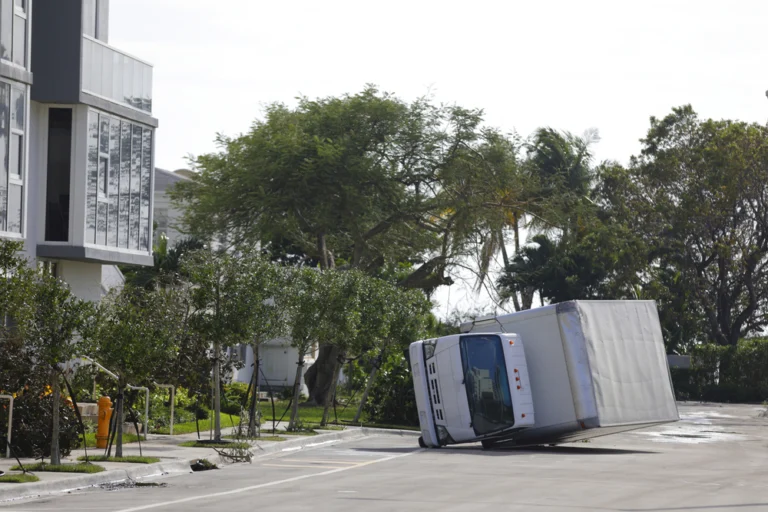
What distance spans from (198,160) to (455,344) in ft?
73.6

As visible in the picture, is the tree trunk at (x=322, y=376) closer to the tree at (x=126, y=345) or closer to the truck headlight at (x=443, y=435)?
the truck headlight at (x=443, y=435)

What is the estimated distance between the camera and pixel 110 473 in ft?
54.1

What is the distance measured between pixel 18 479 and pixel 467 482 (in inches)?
249

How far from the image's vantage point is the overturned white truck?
2156cm

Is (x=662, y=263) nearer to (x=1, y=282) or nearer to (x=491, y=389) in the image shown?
(x=491, y=389)

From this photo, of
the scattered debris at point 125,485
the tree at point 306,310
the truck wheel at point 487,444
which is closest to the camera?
the scattered debris at point 125,485

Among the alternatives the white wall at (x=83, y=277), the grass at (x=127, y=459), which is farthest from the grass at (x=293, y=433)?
the grass at (x=127, y=459)

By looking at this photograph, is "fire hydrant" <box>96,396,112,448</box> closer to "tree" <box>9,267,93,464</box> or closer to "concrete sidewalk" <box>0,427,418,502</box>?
"concrete sidewalk" <box>0,427,418,502</box>

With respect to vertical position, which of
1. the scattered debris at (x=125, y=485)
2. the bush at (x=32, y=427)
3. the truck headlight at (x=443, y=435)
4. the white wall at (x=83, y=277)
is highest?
the white wall at (x=83, y=277)

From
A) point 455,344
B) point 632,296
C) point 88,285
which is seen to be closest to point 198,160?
point 88,285

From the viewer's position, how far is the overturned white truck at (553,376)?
21.6 metres

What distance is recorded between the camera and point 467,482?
16.1 meters

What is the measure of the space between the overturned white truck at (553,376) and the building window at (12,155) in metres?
10.1

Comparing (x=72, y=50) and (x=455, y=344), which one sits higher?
(x=72, y=50)
